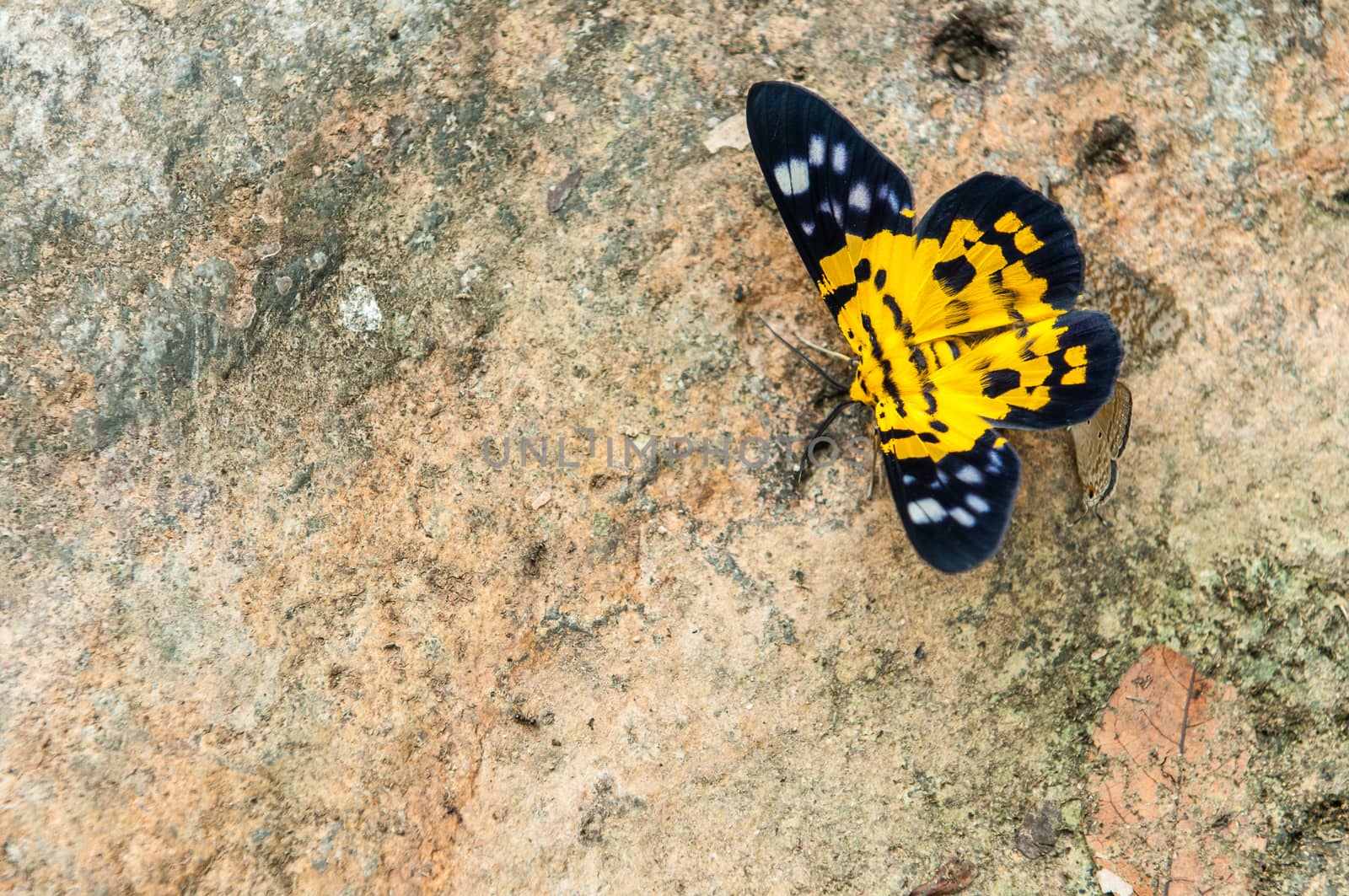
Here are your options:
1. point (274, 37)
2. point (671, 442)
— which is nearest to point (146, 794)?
point (671, 442)

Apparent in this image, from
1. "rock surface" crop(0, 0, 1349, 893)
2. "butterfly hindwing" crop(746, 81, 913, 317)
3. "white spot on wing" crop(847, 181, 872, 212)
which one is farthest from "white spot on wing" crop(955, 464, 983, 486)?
"white spot on wing" crop(847, 181, 872, 212)

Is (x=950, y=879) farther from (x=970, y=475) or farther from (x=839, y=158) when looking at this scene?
(x=839, y=158)

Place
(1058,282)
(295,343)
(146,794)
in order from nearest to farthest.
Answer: (1058,282) < (146,794) < (295,343)

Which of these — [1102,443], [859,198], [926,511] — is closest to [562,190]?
[859,198]

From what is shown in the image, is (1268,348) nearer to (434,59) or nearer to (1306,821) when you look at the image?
(1306,821)

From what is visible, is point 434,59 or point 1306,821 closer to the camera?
point 1306,821

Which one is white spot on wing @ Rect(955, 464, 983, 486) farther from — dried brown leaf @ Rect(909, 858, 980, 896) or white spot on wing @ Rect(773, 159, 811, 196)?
dried brown leaf @ Rect(909, 858, 980, 896)
